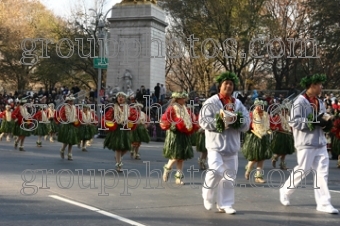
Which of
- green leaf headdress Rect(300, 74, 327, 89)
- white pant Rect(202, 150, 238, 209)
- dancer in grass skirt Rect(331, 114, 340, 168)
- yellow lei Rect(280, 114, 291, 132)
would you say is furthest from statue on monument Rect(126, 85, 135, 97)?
white pant Rect(202, 150, 238, 209)

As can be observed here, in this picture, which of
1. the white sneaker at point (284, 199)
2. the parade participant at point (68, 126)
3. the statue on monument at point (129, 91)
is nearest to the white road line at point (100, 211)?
the white sneaker at point (284, 199)

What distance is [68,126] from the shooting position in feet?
59.5

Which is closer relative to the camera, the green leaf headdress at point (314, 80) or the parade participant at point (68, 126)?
the green leaf headdress at point (314, 80)

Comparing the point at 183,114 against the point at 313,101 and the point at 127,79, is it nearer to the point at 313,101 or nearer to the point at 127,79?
the point at 313,101

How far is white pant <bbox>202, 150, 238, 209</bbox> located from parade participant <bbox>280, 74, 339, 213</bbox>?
1.11 m

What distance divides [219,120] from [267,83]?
44.7 meters

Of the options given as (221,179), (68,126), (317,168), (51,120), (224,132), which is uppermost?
(51,120)

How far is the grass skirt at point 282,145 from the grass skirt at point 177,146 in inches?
152

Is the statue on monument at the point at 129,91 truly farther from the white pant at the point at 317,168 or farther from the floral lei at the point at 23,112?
the white pant at the point at 317,168

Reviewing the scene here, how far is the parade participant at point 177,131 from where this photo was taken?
1252 cm

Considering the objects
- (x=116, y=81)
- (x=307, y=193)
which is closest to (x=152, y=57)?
(x=116, y=81)

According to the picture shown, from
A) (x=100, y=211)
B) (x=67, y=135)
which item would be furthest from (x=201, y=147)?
(x=100, y=211)

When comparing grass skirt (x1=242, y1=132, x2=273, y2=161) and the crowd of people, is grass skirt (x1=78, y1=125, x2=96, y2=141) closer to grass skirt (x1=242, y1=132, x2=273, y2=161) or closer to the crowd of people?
the crowd of people

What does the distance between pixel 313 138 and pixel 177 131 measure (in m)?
3.77
